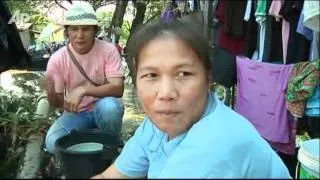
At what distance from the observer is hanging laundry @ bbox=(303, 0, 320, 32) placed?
112 inches

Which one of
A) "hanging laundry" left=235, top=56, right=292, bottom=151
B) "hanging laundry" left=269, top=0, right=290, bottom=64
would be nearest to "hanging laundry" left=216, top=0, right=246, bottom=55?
"hanging laundry" left=235, top=56, right=292, bottom=151

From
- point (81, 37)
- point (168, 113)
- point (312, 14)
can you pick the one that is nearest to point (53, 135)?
point (81, 37)

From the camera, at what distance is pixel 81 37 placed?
12.3 ft

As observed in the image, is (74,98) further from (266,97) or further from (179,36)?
(179,36)

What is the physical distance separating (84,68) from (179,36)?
2571mm

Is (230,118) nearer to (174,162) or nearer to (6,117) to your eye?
(174,162)

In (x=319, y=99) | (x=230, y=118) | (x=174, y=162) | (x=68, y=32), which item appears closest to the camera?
(x=174, y=162)

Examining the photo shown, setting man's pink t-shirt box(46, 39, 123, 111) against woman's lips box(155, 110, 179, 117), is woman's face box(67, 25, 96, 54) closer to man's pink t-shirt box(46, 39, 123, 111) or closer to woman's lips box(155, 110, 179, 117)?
man's pink t-shirt box(46, 39, 123, 111)

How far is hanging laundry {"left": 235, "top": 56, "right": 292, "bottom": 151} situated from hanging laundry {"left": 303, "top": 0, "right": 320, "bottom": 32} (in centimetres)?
59

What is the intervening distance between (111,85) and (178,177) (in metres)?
2.83

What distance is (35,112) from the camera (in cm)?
474

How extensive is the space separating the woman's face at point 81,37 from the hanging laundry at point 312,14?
174 centimetres

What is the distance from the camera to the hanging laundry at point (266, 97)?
3584 mm

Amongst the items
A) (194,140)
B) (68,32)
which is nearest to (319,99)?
(68,32)
